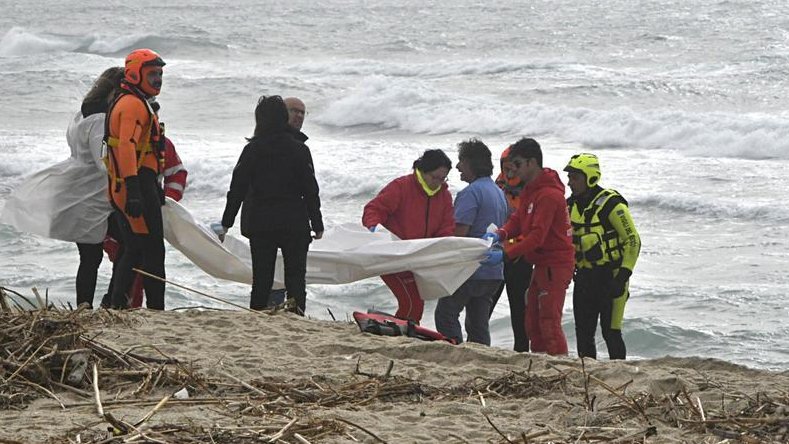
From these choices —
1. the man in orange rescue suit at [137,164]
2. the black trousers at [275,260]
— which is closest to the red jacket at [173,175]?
the man in orange rescue suit at [137,164]

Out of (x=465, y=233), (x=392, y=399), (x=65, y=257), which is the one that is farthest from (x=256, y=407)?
(x=65, y=257)

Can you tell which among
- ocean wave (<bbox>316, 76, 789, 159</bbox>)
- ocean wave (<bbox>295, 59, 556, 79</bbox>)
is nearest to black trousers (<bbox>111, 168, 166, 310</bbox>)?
ocean wave (<bbox>316, 76, 789, 159</bbox>)

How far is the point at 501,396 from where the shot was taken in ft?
19.7

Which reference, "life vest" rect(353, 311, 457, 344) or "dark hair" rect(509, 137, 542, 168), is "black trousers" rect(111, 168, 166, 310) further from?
"dark hair" rect(509, 137, 542, 168)

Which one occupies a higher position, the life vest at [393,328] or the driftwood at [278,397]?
the driftwood at [278,397]

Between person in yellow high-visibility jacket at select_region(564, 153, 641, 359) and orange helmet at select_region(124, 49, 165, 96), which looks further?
person in yellow high-visibility jacket at select_region(564, 153, 641, 359)

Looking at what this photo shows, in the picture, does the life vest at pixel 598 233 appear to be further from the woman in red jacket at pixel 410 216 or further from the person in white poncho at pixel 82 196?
the person in white poncho at pixel 82 196

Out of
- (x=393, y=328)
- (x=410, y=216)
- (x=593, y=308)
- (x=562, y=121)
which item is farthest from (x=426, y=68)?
(x=393, y=328)

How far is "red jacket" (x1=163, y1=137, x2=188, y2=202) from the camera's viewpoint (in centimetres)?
866

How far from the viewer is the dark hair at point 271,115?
8125 millimetres

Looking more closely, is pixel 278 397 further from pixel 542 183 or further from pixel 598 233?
pixel 598 233

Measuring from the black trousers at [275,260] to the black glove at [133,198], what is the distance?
0.86m

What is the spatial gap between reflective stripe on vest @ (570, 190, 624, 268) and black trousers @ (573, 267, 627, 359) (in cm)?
10

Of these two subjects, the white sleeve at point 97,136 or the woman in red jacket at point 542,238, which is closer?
the woman in red jacket at point 542,238
